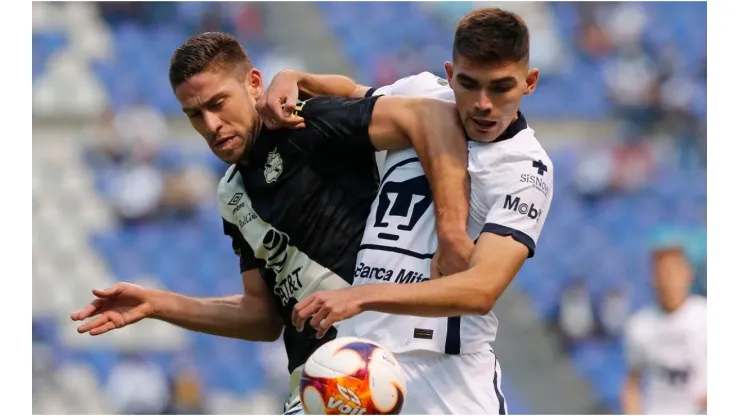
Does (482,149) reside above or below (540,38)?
below

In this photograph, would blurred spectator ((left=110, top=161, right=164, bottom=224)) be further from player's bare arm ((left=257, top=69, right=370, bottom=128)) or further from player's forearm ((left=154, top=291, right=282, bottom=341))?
player's bare arm ((left=257, top=69, right=370, bottom=128))

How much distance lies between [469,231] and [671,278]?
13.5 ft

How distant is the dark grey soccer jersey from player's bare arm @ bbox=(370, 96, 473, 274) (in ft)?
0.44

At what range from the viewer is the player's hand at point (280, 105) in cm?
405

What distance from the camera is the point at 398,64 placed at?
11453 mm

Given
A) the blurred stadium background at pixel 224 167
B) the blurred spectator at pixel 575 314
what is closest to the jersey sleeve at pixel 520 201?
the blurred stadium background at pixel 224 167

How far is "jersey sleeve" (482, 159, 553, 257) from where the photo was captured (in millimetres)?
3627

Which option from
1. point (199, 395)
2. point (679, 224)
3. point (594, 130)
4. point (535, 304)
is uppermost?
point (594, 130)

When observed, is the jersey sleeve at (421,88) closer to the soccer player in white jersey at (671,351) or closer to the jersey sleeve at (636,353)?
the soccer player in white jersey at (671,351)

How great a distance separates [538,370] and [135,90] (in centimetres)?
→ 537

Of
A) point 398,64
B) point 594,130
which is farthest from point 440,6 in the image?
point 594,130

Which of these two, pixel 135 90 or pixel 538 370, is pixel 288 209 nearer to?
pixel 538 370

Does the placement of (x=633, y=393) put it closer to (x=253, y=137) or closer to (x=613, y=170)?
(x=613, y=170)

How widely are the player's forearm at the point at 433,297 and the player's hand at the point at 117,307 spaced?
1315 millimetres
